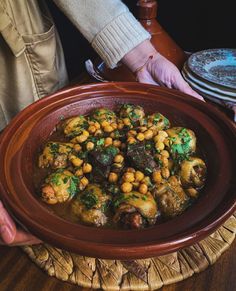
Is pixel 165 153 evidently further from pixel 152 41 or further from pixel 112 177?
pixel 152 41

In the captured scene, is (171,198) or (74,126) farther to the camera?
(74,126)

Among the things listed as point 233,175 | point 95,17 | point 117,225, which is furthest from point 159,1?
point 117,225

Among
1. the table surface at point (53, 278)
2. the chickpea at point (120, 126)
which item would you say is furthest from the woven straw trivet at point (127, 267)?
the chickpea at point (120, 126)

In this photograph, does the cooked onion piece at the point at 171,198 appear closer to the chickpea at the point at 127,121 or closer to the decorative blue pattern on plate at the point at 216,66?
the chickpea at the point at 127,121

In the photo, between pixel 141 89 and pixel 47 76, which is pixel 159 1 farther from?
pixel 141 89

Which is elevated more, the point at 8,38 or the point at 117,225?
the point at 8,38

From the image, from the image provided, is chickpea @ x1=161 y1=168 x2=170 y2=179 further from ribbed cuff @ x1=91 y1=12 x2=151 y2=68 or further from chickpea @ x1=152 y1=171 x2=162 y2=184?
ribbed cuff @ x1=91 y1=12 x2=151 y2=68

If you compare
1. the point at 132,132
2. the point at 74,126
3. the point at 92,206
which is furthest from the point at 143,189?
the point at 74,126

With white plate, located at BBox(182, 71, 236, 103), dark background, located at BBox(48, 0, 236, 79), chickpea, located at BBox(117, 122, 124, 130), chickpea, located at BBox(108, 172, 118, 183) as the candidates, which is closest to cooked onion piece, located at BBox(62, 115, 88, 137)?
→ chickpea, located at BBox(117, 122, 124, 130)
